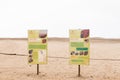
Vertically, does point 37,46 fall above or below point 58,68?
above

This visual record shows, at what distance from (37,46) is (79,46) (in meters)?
1.65

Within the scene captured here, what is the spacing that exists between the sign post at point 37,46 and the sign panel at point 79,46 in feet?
3.45

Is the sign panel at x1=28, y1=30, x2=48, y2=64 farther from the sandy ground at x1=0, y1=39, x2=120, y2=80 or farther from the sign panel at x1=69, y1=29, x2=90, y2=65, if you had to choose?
the sign panel at x1=69, y1=29, x2=90, y2=65

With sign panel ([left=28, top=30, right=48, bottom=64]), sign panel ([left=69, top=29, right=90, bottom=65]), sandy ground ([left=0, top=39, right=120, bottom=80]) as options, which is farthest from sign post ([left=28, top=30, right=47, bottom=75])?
sign panel ([left=69, top=29, right=90, bottom=65])

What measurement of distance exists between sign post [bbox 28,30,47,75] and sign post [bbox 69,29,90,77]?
105 cm

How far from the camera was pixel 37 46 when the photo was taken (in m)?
15.6

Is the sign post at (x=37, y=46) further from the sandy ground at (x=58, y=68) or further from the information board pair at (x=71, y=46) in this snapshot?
the sandy ground at (x=58, y=68)

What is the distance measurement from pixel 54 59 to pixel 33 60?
8.00 meters

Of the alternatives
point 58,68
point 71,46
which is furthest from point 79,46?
Result: point 58,68

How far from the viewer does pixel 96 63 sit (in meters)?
21.6

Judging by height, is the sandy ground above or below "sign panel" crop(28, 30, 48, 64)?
below

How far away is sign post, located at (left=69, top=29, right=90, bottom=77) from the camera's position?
1511 centimetres

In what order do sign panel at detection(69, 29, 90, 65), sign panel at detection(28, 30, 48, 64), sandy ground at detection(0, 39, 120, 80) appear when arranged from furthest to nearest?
sandy ground at detection(0, 39, 120, 80) < sign panel at detection(28, 30, 48, 64) < sign panel at detection(69, 29, 90, 65)

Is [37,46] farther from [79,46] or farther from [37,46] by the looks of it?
[79,46]
